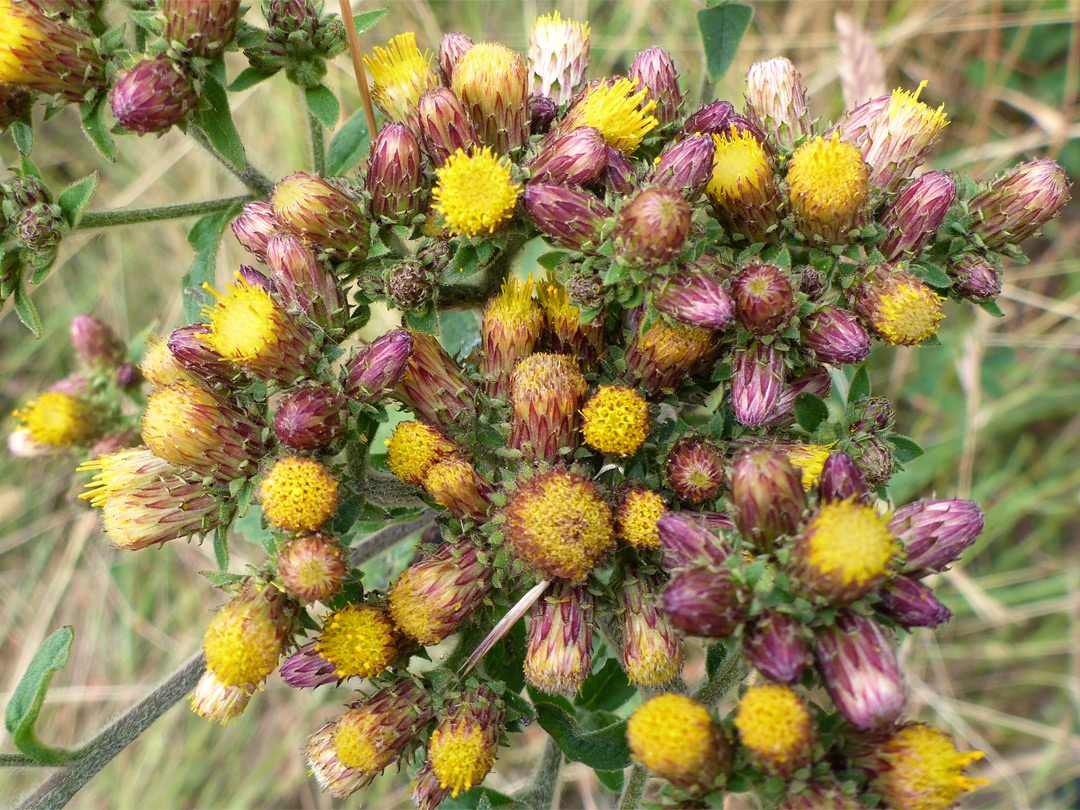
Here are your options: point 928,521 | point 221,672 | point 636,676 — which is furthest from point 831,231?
point 221,672

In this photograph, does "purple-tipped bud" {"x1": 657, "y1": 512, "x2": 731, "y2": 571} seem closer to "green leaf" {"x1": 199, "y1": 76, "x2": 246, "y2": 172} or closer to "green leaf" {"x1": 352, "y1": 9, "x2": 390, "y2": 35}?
"green leaf" {"x1": 199, "y1": 76, "x2": 246, "y2": 172}

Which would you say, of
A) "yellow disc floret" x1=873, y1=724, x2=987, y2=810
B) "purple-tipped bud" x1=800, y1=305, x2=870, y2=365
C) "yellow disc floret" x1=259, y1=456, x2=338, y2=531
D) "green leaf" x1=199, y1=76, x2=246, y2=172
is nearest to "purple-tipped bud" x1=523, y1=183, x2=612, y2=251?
"purple-tipped bud" x1=800, y1=305, x2=870, y2=365

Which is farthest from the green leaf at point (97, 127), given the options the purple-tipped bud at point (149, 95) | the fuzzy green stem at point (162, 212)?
the fuzzy green stem at point (162, 212)

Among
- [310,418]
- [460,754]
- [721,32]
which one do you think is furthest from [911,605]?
[721,32]

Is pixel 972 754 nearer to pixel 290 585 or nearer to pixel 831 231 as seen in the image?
pixel 831 231

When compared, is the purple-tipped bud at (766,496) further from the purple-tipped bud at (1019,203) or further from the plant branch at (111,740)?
the plant branch at (111,740)

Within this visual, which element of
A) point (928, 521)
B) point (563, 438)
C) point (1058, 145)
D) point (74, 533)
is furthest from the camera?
point (74, 533)
